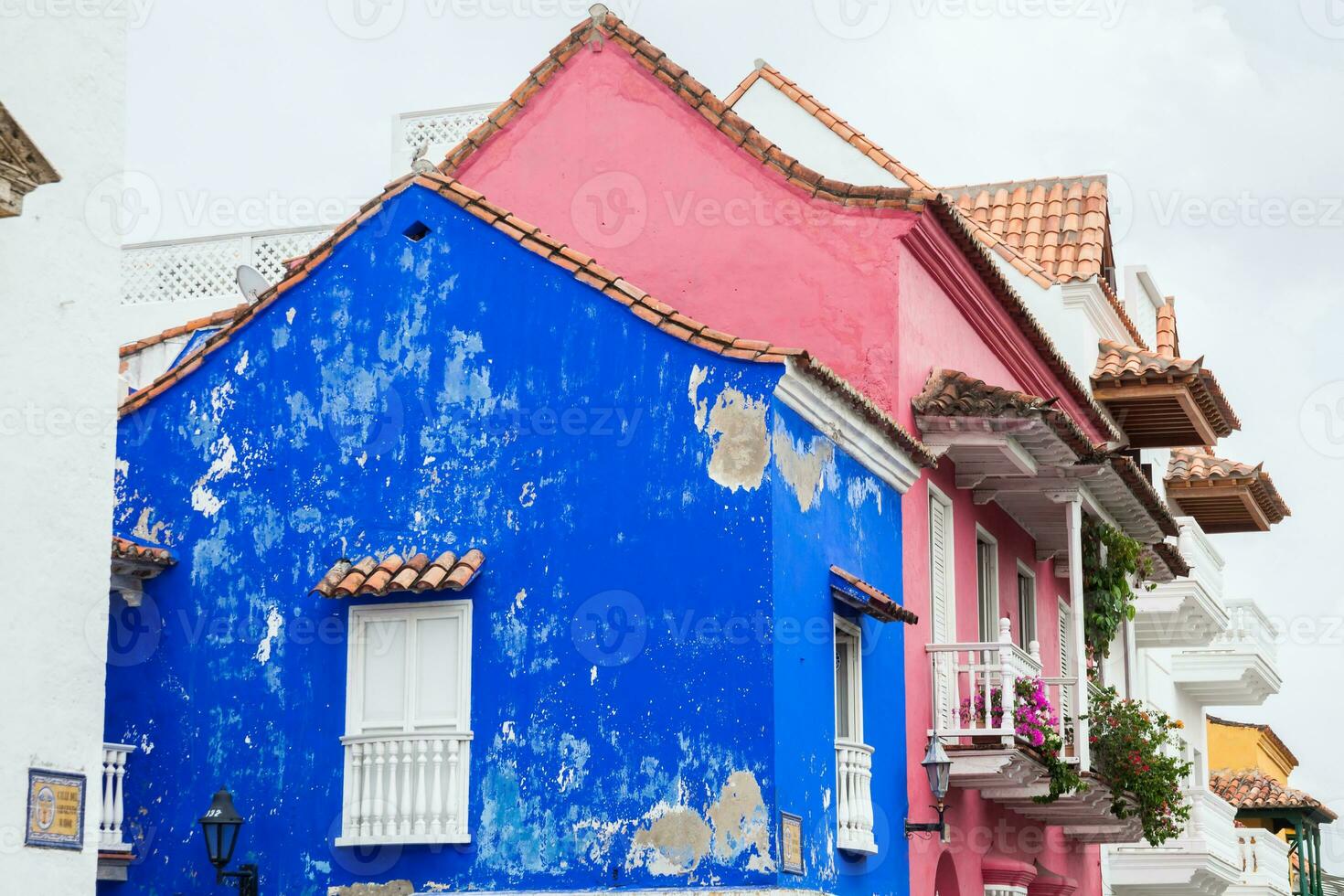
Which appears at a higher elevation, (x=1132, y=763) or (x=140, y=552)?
(x=140, y=552)

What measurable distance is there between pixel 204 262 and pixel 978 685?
10.2 m

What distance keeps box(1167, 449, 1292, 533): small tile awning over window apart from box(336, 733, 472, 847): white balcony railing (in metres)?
15.0

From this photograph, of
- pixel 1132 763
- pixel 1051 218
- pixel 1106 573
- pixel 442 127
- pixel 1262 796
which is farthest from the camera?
pixel 1262 796

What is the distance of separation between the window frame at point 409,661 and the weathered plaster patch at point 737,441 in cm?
205

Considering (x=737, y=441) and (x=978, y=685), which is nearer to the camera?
(x=737, y=441)

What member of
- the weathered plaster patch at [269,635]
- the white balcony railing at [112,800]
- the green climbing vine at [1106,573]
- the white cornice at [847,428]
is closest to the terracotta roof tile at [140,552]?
the weathered plaster patch at [269,635]

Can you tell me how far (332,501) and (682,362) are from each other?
279 centimetres

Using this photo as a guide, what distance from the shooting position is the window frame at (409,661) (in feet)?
47.4

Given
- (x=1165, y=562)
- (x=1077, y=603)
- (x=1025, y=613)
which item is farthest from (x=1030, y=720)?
(x=1165, y=562)

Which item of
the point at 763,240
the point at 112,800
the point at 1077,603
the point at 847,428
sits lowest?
the point at 112,800

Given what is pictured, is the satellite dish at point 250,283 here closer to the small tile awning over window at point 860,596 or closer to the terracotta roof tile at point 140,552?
the terracotta roof tile at point 140,552

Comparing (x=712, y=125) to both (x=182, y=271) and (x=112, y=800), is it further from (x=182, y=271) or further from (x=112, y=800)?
(x=182, y=271)

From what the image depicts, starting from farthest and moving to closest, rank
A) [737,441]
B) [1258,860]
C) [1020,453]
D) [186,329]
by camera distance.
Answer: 1. [1258,860]
2. [186,329]
3. [1020,453]
4. [737,441]

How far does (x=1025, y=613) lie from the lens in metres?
21.2
